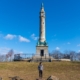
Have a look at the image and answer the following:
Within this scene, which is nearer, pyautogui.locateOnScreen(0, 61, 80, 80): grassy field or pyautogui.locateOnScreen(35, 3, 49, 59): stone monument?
pyautogui.locateOnScreen(0, 61, 80, 80): grassy field

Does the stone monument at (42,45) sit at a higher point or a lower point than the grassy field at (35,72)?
higher

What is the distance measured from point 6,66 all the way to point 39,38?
2135 centimetres

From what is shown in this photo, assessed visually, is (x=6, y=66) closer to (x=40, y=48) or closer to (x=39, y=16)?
(x=40, y=48)

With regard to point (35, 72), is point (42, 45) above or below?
above

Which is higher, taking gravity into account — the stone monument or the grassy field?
the stone monument

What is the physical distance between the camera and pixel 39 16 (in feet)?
196

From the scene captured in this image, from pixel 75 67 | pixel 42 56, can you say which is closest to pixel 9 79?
pixel 75 67

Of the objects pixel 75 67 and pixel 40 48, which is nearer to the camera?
pixel 75 67

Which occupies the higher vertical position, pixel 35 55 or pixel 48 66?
pixel 35 55

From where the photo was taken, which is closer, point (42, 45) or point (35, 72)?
point (35, 72)

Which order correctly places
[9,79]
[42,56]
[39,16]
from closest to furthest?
[9,79], [42,56], [39,16]

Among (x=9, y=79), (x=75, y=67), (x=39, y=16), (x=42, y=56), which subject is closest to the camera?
(x=9, y=79)

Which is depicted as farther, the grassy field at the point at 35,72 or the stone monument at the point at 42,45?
the stone monument at the point at 42,45

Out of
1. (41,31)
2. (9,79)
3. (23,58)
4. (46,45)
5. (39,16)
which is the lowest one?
(9,79)
